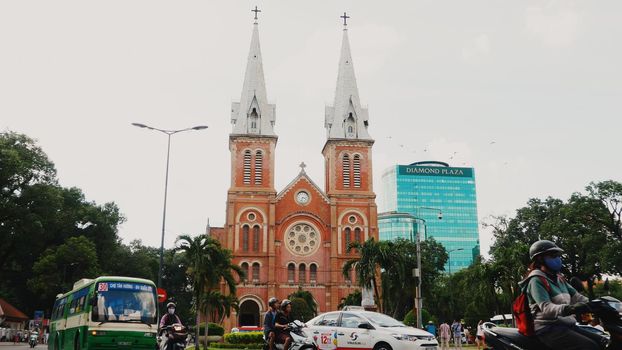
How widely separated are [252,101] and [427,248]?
26.3 m

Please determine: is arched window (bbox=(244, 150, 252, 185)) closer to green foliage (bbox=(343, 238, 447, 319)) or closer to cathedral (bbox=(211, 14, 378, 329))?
cathedral (bbox=(211, 14, 378, 329))

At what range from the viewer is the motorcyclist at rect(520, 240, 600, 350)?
488cm

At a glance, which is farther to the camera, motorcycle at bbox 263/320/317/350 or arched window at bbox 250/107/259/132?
arched window at bbox 250/107/259/132

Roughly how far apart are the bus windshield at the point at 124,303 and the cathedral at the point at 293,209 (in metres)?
40.4

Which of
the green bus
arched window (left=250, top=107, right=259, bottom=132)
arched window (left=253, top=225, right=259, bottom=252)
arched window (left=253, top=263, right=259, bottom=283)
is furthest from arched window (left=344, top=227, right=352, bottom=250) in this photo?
the green bus

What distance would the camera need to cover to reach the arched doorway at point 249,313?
57.7 m

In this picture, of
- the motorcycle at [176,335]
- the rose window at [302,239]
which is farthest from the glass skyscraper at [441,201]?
the motorcycle at [176,335]

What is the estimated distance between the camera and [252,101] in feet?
208

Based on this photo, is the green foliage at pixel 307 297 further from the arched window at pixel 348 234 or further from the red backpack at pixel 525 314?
the red backpack at pixel 525 314

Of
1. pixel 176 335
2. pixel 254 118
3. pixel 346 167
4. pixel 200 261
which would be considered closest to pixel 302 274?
pixel 346 167

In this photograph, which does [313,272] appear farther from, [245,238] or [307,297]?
[245,238]

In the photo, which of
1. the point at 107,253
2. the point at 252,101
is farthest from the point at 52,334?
the point at 252,101

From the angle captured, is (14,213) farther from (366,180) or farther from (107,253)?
(366,180)

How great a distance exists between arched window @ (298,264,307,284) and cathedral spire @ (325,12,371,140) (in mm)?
13991
